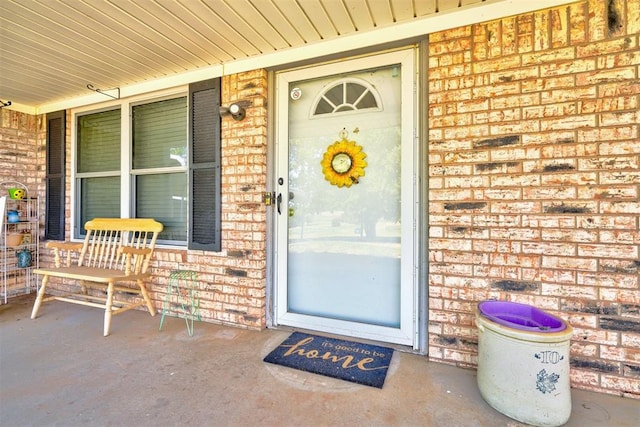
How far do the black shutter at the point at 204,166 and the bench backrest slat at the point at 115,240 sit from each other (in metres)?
0.41

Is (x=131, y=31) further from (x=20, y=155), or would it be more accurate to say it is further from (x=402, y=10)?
(x=20, y=155)

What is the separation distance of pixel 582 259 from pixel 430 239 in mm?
866

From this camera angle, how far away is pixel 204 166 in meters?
2.89

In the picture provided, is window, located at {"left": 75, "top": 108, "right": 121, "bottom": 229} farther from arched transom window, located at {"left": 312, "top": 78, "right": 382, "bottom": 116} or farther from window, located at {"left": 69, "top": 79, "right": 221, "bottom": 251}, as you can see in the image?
arched transom window, located at {"left": 312, "top": 78, "right": 382, "bottom": 116}

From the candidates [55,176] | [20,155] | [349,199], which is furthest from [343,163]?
[20,155]

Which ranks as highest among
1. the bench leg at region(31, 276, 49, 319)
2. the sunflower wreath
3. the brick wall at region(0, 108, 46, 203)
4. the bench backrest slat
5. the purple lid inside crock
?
the brick wall at region(0, 108, 46, 203)

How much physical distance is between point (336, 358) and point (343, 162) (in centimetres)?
150

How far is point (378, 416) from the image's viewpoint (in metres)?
1.59

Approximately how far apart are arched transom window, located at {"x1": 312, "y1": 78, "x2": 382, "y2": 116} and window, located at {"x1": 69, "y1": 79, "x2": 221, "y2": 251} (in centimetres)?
101

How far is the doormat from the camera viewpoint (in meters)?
1.96

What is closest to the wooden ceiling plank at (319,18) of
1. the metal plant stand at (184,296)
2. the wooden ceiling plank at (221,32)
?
the wooden ceiling plank at (221,32)

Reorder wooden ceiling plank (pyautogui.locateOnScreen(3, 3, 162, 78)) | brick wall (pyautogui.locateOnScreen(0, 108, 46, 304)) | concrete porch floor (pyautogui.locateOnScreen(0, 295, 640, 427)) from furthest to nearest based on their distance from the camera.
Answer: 1. brick wall (pyautogui.locateOnScreen(0, 108, 46, 304))
2. wooden ceiling plank (pyautogui.locateOnScreen(3, 3, 162, 78))
3. concrete porch floor (pyautogui.locateOnScreen(0, 295, 640, 427))

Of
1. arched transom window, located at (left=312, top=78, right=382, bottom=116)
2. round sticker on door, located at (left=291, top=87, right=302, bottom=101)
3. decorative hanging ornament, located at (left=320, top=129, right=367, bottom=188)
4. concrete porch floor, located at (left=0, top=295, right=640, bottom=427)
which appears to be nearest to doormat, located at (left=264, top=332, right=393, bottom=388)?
concrete porch floor, located at (left=0, top=295, right=640, bottom=427)

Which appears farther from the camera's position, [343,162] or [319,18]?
[343,162]
